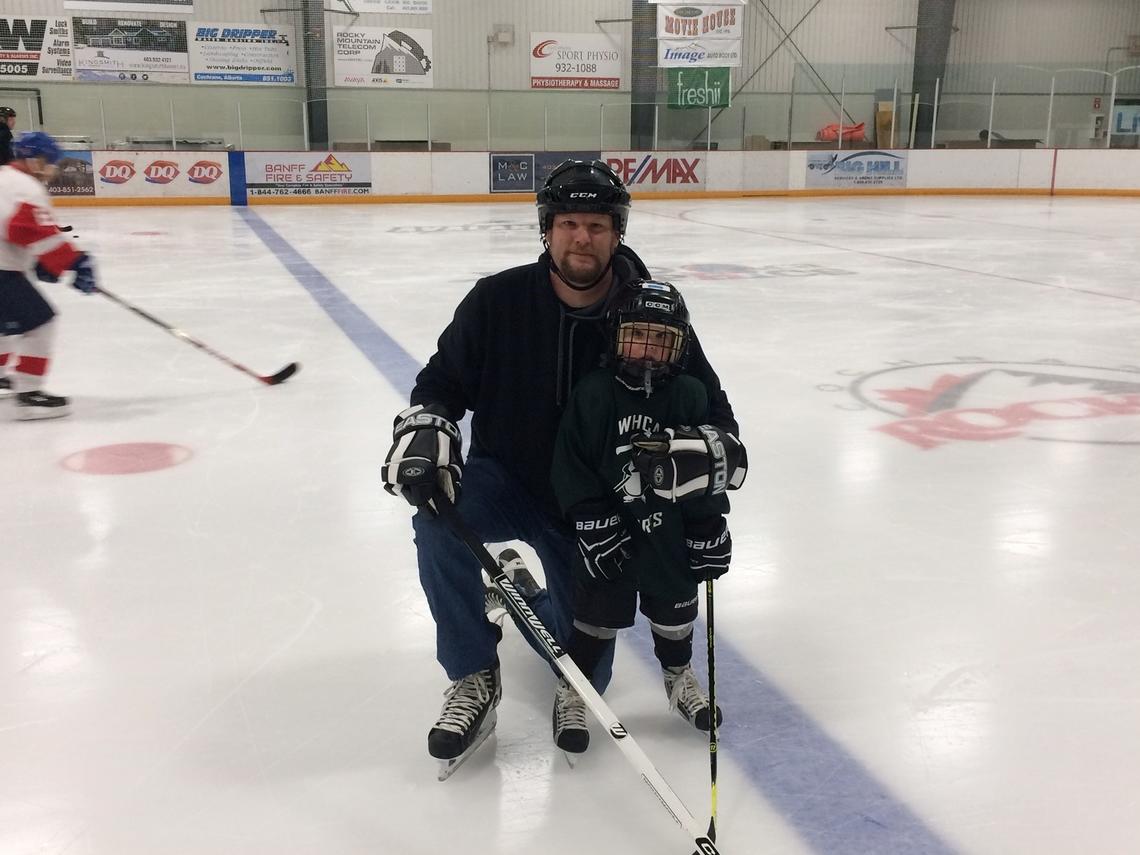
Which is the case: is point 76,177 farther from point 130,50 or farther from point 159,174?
point 130,50

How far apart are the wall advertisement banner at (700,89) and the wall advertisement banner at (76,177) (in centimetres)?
866

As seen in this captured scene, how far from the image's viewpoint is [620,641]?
2066 millimetres

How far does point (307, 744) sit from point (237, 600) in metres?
0.64

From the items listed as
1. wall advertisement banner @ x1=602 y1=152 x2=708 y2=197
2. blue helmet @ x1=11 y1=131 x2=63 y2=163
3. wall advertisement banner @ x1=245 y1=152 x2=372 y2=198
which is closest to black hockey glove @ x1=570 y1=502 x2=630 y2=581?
blue helmet @ x1=11 y1=131 x2=63 y2=163

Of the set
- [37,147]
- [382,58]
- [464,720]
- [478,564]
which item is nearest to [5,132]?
[37,147]

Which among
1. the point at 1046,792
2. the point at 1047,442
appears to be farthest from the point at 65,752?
the point at 1047,442

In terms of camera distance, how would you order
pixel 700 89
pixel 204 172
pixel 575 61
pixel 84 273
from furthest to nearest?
pixel 575 61 < pixel 700 89 < pixel 204 172 < pixel 84 273

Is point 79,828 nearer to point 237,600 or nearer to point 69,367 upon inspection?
point 237,600

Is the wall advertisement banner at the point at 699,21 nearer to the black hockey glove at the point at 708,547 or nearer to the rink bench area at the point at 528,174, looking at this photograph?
the rink bench area at the point at 528,174

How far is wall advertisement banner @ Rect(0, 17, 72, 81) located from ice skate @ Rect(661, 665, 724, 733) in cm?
1688

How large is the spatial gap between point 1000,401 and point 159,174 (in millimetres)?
12800

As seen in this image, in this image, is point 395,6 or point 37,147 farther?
point 395,6

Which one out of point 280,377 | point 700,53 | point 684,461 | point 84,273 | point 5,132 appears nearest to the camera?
point 684,461

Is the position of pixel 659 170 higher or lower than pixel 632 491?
higher
